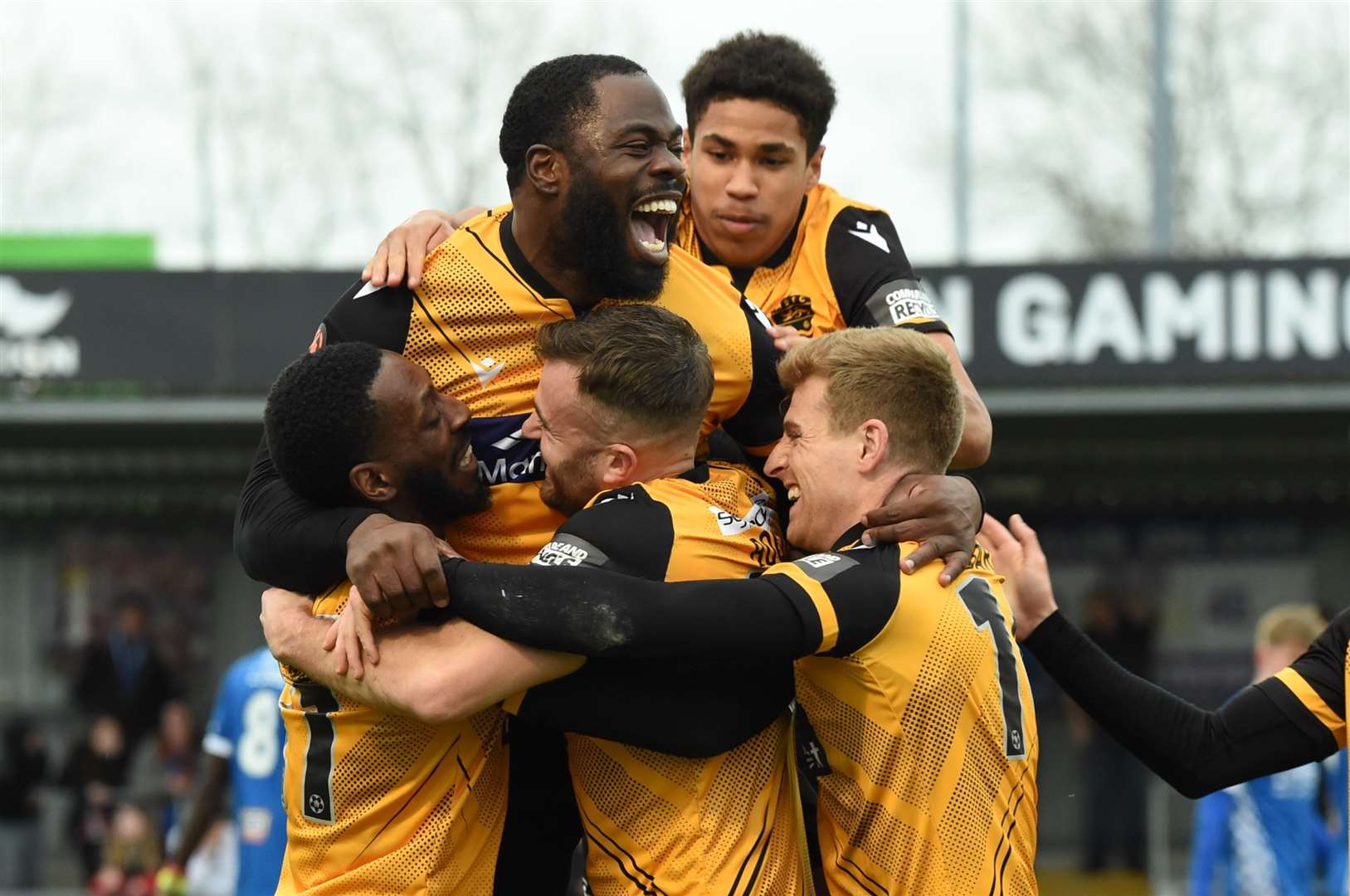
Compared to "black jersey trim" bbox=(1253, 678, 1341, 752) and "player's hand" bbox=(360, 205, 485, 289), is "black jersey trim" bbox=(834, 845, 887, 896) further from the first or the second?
"player's hand" bbox=(360, 205, 485, 289)

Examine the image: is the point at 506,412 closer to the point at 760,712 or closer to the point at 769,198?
the point at 760,712

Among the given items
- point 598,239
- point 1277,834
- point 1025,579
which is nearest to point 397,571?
point 598,239

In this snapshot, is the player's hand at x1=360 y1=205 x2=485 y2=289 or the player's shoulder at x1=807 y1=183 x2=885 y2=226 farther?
the player's shoulder at x1=807 y1=183 x2=885 y2=226

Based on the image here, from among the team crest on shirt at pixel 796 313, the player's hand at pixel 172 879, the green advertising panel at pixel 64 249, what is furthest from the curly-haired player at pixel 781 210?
the green advertising panel at pixel 64 249

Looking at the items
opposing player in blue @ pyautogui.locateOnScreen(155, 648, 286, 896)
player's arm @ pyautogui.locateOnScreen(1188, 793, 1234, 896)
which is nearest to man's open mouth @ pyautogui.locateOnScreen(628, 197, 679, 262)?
opposing player in blue @ pyautogui.locateOnScreen(155, 648, 286, 896)

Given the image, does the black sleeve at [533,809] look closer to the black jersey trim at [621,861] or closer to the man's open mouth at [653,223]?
the black jersey trim at [621,861]

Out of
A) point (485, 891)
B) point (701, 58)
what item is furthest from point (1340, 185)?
point (485, 891)

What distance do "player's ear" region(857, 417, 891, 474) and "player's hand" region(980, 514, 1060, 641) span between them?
0.52m

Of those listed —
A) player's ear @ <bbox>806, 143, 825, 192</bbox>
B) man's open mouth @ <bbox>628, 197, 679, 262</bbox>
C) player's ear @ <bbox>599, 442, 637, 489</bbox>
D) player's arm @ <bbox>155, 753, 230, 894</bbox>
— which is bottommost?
player's arm @ <bbox>155, 753, 230, 894</bbox>

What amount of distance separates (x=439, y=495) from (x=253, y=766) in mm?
4368

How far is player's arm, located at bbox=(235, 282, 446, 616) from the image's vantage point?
3416mm

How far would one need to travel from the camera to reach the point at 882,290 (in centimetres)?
455

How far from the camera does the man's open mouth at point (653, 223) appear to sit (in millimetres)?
3875

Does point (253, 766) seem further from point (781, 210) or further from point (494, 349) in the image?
point (494, 349)
